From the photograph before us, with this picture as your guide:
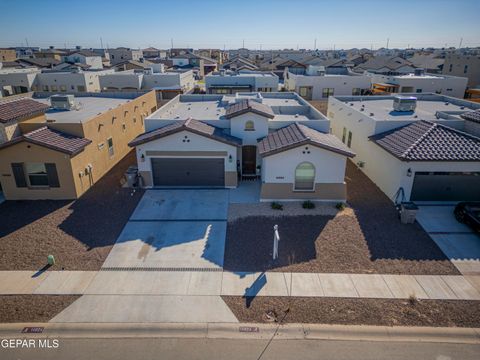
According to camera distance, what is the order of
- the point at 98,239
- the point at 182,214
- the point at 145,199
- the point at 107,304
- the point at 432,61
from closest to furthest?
the point at 107,304 → the point at 98,239 → the point at 182,214 → the point at 145,199 → the point at 432,61

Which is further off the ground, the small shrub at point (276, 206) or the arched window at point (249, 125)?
the arched window at point (249, 125)

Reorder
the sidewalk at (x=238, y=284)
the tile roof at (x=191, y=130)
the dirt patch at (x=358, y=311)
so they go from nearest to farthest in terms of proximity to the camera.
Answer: the dirt patch at (x=358, y=311), the sidewalk at (x=238, y=284), the tile roof at (x=191, y=130)

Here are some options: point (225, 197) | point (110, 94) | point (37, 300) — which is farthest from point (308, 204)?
point (110, 94)

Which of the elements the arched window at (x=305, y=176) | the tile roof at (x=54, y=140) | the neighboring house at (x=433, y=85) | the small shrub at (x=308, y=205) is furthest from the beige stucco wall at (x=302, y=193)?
the neighboring house at (x=433, y=85)

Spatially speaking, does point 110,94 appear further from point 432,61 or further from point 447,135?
point 432,61

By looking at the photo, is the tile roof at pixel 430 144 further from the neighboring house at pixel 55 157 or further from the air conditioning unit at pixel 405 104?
the neighboring house at pixel 55 157

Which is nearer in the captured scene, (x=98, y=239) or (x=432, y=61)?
(x=98, y=239)
